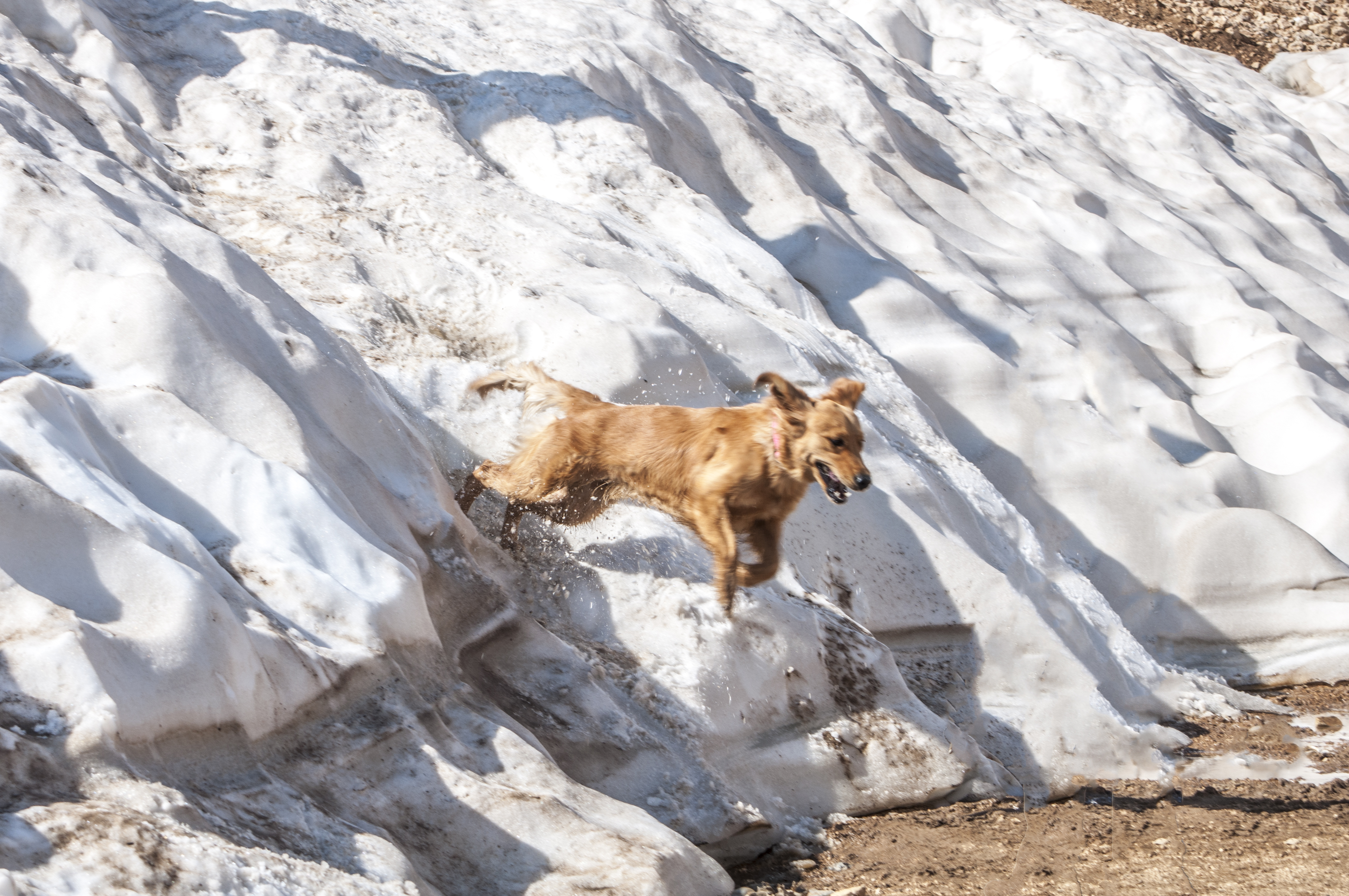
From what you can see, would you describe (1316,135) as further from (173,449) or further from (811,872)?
(173,449)

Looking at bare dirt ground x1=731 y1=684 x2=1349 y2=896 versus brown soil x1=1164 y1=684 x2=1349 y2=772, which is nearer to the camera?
bare dirt ground x1=731 y1=684 x2=1349 y2=896

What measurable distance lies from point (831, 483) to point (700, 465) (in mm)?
702

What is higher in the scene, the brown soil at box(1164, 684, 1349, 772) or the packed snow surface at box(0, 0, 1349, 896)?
the packed snow surface at box(0, 0, 1349, 896)

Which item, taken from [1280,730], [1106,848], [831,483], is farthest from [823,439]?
[1280,730]

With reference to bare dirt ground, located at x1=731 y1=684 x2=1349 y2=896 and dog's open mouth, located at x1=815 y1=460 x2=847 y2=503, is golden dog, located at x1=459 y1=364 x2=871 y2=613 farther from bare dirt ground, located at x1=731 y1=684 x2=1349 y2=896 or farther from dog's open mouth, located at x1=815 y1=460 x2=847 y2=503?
bare dirt ground, located at x1=731 y1=684 x2=1349 y2=896

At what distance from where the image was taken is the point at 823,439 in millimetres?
5602

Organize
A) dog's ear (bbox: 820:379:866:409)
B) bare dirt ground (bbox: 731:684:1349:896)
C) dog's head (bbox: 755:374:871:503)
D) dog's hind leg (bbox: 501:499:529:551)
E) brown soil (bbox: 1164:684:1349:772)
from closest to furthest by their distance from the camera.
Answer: bare dirt ground (bbox: 731:684:1349:896) < dog's head (bbox: 755:374:871:503) < dog's ear (bbox: 820:379:866:409) < dog's hind leg (bbox: 501:499:529:551) < brown soil (bbox: 1164:684:1349:772)

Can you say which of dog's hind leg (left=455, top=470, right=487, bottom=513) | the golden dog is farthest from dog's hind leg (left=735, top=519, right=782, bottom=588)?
dog's hind leg (left=455, top=470, right=487, bottom=513)

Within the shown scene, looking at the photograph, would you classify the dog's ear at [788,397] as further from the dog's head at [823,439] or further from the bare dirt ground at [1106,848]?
the bare dirt ground at [1106,848]

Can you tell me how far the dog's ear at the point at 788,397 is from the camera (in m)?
5.61

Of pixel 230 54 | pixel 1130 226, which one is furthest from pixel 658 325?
pixel 1130 226

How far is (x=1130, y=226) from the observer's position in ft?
48.5

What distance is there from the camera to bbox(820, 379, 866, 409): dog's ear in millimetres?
5863

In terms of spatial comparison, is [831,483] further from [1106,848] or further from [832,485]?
[1106,848]
